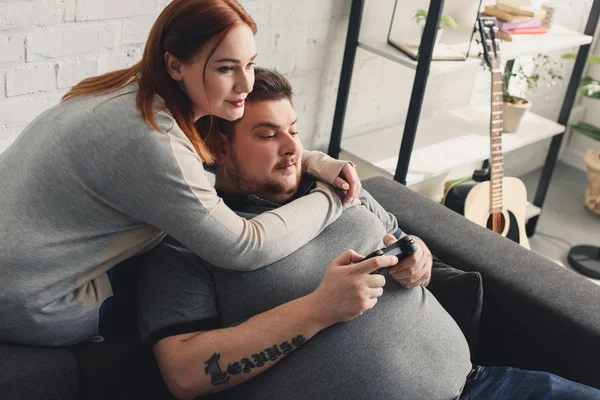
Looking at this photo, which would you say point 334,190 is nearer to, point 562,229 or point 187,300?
point 187,300

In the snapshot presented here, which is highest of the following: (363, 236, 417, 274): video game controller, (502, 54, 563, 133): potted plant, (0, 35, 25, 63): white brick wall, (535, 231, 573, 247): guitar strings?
(0, 35, 25, 63): white brick wall

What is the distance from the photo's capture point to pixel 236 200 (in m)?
1.48

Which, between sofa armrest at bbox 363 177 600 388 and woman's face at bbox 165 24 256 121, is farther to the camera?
sofa armrest at bbox 363 177 600 388

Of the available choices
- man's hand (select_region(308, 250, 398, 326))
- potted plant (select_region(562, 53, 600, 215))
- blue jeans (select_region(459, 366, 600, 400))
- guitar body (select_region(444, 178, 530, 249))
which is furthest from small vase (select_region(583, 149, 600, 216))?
man's hand (select_region(308, 250, 398, 326))

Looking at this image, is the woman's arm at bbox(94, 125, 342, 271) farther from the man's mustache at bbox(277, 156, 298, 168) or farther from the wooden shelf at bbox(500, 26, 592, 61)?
the wooden shelf at bbox(500, 26, 592, 61)

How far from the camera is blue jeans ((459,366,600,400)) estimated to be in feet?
4.39

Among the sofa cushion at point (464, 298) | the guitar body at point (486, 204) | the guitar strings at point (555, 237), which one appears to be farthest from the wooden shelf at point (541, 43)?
the sofa cushion at point (464, 298)

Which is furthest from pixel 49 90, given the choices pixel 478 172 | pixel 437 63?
pixel 478 172

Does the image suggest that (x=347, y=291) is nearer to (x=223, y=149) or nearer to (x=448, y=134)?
(x=223, y=149)

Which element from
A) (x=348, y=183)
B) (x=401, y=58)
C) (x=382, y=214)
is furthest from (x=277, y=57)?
(x=348, y=183)

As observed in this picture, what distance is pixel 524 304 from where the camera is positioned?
151cm

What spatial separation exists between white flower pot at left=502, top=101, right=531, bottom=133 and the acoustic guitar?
0.28 metres

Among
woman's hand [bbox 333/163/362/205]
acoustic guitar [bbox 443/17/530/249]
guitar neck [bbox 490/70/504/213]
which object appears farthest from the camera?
guitar neck [bbox 490/70/504/213]

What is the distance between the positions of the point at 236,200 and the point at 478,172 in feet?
4.37
